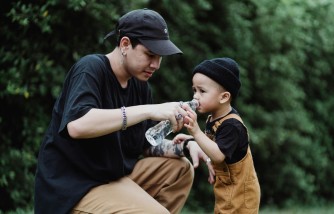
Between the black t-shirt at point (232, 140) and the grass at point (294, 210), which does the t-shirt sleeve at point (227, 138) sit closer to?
the black t-shirt at point (232, 140)

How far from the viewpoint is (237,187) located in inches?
164

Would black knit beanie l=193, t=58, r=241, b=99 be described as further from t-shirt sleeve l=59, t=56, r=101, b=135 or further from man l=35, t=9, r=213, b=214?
t-shirt sleeve l=59, t=56, r=101, b=135

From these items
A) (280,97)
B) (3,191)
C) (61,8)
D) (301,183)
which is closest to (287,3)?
(280,97)

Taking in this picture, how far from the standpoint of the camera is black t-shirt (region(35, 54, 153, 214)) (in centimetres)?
391

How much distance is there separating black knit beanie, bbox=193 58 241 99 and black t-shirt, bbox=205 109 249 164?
0.70 ft

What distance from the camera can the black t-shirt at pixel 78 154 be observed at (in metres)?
3.91

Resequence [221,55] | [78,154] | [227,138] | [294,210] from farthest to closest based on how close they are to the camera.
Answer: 1. [294,210]
2. [221,55]
3. [227,138]
4. [78,154]

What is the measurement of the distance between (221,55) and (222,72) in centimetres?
347

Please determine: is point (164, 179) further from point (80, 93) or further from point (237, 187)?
point (80, 93)

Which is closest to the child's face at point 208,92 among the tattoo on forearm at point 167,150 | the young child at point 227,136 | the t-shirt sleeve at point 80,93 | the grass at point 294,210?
the young child at point 227,136

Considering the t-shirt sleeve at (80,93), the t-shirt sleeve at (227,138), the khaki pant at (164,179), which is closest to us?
the t-shirt sleeve at (80,93)

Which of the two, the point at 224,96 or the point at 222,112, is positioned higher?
the point at 224,96

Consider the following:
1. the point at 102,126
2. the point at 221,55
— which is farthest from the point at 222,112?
the point at 221,55

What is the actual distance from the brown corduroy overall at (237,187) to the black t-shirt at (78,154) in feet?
2.02
